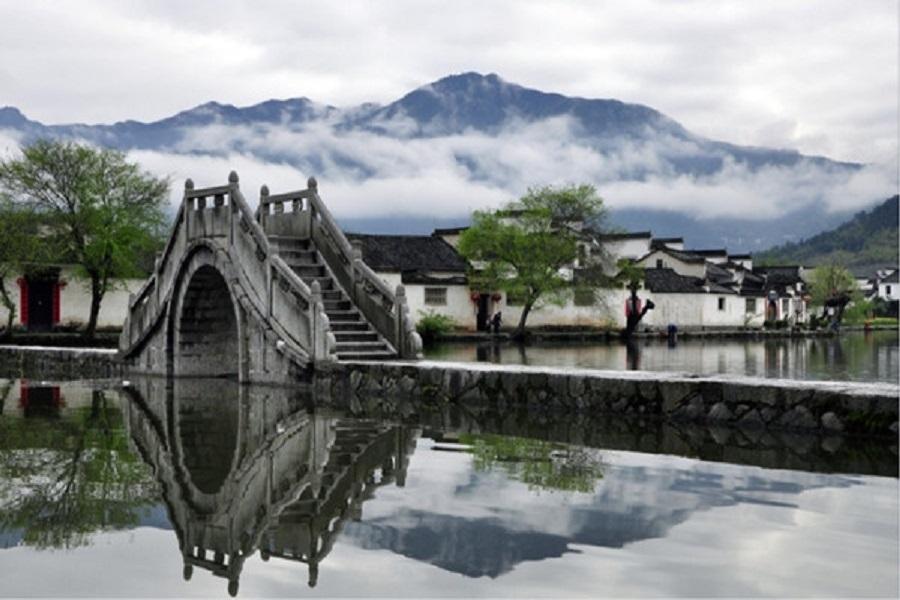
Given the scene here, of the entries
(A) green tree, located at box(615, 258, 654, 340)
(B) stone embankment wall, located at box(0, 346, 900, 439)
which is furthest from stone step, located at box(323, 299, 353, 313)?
(A) green tree, located at box(615, 258, 654, 340)

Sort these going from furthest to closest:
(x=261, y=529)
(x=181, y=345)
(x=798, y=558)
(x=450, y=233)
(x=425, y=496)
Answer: (x=450, y=233) → (x=181, y=345) → (x=425, y=496) → (x=261, y=529) → (x=798, y=558)

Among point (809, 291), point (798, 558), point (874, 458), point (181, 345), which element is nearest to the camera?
point (798, 558)

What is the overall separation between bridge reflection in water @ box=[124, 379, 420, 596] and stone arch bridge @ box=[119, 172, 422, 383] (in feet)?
5.48

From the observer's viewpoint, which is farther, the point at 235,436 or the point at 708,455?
the point at 235,436

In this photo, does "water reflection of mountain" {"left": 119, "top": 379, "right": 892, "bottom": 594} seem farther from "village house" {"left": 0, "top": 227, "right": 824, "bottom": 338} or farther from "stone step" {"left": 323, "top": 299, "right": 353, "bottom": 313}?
"village house" {"left": 0, "top": 227, "right": 824, "bottom": 338}

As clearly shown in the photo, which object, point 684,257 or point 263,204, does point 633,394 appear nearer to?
point 263,204

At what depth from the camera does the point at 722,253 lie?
3531 inches

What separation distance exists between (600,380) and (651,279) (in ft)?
172

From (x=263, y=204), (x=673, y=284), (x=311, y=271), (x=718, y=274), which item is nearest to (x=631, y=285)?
(x=673, y=284)

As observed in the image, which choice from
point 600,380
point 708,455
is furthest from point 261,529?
point 600,380

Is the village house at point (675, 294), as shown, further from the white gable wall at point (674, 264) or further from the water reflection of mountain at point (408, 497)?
the water reflection of mountain at point (408, 497)

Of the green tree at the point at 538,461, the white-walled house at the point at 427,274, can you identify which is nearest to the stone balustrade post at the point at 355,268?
the green tree at the point at 538,461

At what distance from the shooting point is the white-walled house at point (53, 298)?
46.9 m

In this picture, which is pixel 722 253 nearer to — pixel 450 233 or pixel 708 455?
pixel 450 233
